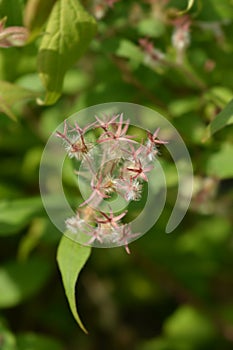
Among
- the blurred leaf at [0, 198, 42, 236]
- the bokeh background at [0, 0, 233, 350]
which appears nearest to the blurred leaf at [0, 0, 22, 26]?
the bokeh background at [0, 0, 233, 350]

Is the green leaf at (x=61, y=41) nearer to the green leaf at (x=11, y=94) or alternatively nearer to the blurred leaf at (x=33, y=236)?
the green leaf at (x=11, y=94)

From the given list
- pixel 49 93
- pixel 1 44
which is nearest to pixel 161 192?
pixel 49 93

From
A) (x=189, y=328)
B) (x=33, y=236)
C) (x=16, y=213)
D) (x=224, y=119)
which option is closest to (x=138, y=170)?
(x=224, y=119)

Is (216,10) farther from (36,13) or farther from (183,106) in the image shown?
(36,13)

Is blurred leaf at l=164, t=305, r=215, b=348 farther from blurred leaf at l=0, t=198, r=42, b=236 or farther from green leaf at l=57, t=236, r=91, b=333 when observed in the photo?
green leaf at l=57, t=236, r=91, b=333

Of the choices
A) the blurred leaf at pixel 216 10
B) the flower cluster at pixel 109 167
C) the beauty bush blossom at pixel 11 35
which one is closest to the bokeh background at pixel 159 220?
the blurred leaf at pixel 216 10

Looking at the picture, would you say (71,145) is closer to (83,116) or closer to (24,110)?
(83,116)
